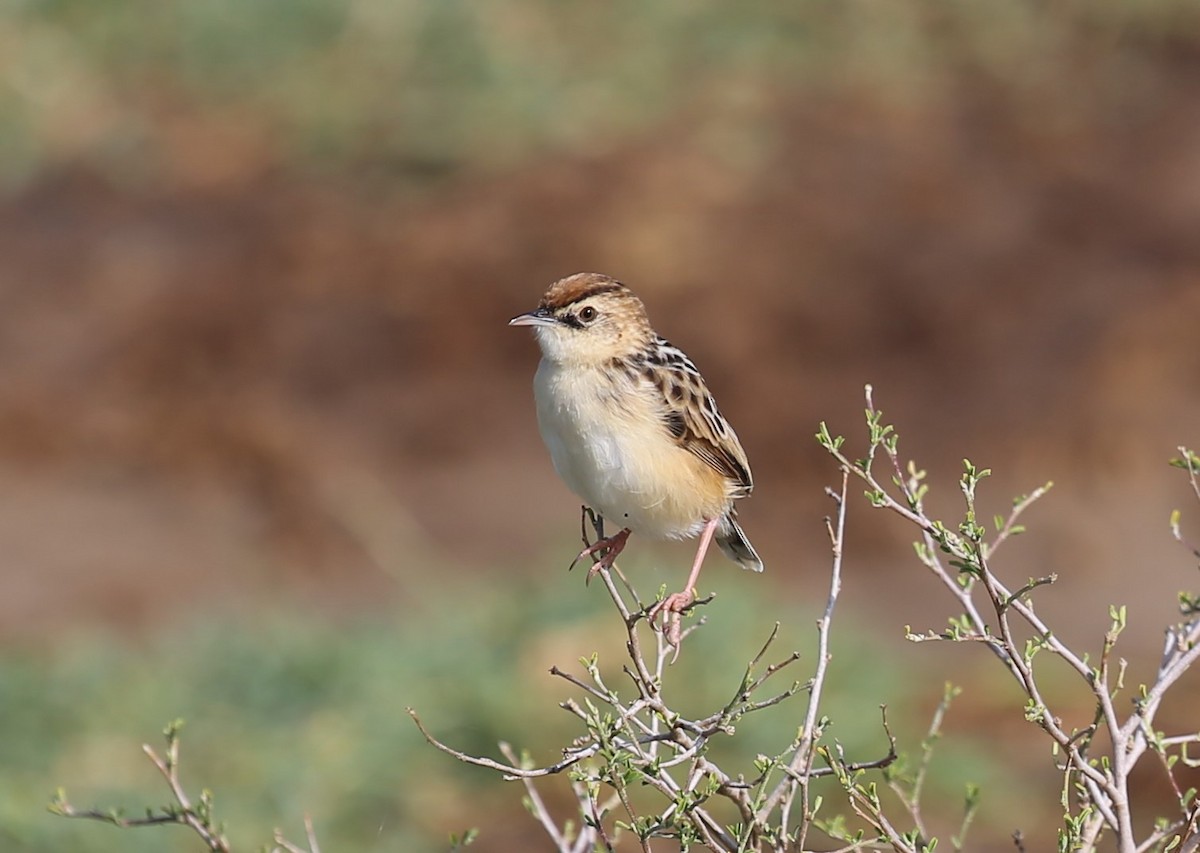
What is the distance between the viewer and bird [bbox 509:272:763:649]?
16.2 ft

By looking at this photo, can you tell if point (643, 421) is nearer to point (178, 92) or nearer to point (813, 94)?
point (813, 94)

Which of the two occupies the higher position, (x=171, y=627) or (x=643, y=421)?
(x=643, y=421)

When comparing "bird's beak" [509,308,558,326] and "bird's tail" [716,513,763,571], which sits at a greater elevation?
"bird's beak" [509,308,558,326]

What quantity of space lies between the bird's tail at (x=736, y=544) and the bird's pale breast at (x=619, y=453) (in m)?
0.32

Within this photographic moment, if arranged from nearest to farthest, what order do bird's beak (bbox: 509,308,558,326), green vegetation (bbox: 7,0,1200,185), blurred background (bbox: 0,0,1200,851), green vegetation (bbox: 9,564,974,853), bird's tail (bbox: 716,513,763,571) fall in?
bird's beak (bbox: 509,308,558,326), bird's tail (bbox: 716,513,763,571), green vegetation (bbox: 9,564,974,853), blurred background (bbox: 0,0,1200,851), green vegetation (bbox: 7,0,1200,185)

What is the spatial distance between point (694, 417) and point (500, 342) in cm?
926

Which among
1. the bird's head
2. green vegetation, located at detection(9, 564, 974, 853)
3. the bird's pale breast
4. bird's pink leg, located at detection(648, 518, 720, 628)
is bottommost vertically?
green vegetation, located at detection(9, 564, 974, 853)

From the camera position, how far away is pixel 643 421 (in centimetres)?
505

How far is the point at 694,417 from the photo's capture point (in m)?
5.20

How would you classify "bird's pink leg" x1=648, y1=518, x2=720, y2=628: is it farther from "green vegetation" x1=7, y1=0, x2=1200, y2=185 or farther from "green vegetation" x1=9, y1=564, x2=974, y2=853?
"green vegetation" x1=7, y1=0, x2=1200, y2=185

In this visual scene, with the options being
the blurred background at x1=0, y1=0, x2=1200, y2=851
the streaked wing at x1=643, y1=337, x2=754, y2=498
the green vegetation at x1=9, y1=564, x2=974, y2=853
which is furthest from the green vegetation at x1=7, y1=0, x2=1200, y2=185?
the streaked wing at x1=643, y1=337, x2=754, y2=498

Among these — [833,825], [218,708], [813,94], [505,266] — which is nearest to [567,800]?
[218,708]

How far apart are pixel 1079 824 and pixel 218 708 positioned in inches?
254

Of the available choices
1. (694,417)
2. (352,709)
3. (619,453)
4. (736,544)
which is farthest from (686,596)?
(352,709)
